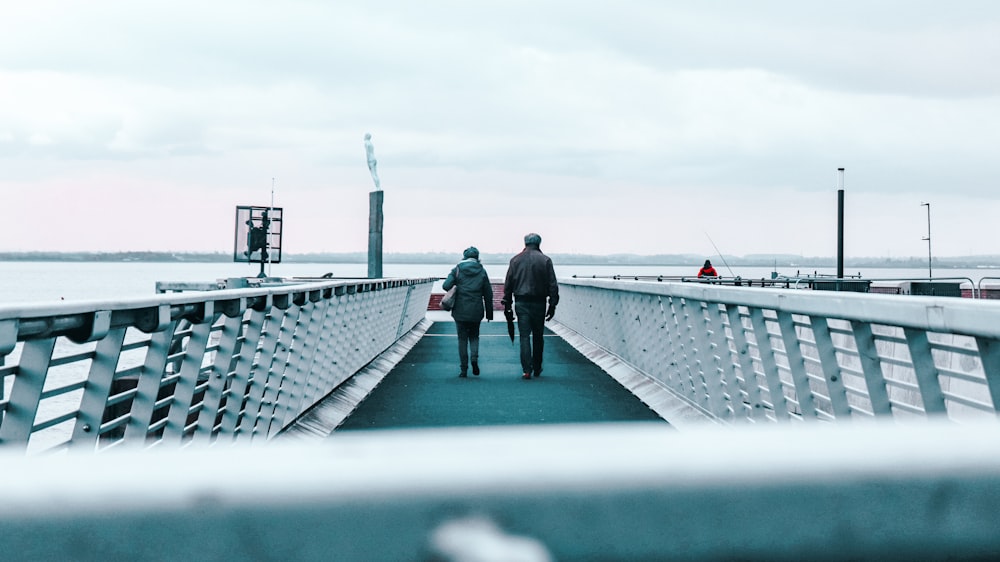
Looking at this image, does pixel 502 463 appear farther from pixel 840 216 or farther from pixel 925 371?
pixel 840 216

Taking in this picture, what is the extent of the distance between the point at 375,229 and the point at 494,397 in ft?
53.2

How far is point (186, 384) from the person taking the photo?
5.93m

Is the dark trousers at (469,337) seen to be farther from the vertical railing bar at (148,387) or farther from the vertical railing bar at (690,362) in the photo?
the vertical railing bar at (148,387)

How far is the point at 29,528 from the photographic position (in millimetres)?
667

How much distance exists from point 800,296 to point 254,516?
18.2 feet

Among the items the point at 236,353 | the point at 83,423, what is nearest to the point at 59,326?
the point at 83,423

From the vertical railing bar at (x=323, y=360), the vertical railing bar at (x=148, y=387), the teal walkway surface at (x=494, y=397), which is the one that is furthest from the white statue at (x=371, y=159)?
the vertical railing bar at (x=148, y=387)

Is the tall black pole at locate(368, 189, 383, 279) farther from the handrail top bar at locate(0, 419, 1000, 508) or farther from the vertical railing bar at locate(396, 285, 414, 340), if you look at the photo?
the handrail top bar at locate(0, 419, 1000, 508)

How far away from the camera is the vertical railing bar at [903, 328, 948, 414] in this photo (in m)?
4.73

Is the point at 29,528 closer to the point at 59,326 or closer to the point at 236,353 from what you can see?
the point at 59,326

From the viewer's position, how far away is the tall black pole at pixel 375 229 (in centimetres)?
2772

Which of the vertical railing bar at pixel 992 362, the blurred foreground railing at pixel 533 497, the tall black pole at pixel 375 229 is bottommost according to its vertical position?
the vertical railing bar at pixel 992 362

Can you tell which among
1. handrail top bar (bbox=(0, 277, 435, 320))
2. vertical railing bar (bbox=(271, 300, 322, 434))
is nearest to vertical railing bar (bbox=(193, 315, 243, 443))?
handrail top bar (bbox=(0, 277, 435, 320))

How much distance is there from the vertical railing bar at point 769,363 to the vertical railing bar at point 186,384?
3.66 metres
